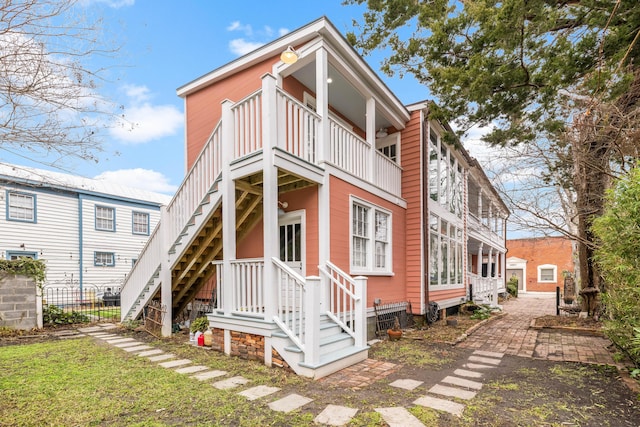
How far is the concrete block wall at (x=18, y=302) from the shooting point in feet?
23.7

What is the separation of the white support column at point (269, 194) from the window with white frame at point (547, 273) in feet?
95.2

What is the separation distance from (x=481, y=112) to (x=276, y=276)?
4.96 metres

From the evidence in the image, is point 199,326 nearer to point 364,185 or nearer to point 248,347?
point 248,347

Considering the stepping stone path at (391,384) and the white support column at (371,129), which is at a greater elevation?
the white support column at (371,129)

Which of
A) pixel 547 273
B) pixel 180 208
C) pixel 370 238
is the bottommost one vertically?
pixel 547 273

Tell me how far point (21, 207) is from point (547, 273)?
33503mm

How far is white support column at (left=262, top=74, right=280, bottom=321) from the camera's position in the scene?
16.3 ft

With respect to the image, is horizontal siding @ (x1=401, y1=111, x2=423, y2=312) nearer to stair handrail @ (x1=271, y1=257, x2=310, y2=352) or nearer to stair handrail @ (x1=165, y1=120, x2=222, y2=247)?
stair handrail @ (x1=271, y1=257, x2=310, y2=352)

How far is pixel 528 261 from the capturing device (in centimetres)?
2788

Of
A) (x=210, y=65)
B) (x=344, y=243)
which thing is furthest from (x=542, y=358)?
(x=210, y=65)

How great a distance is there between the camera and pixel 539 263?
27281 mm

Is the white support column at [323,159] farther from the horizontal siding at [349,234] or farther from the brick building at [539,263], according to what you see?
the brick building at [539,263]

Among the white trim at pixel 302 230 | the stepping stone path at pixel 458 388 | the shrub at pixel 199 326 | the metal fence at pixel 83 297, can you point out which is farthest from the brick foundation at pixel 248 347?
the metal fence at pixel 83 297

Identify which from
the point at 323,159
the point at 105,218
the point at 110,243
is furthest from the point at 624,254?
the point at 105,218
